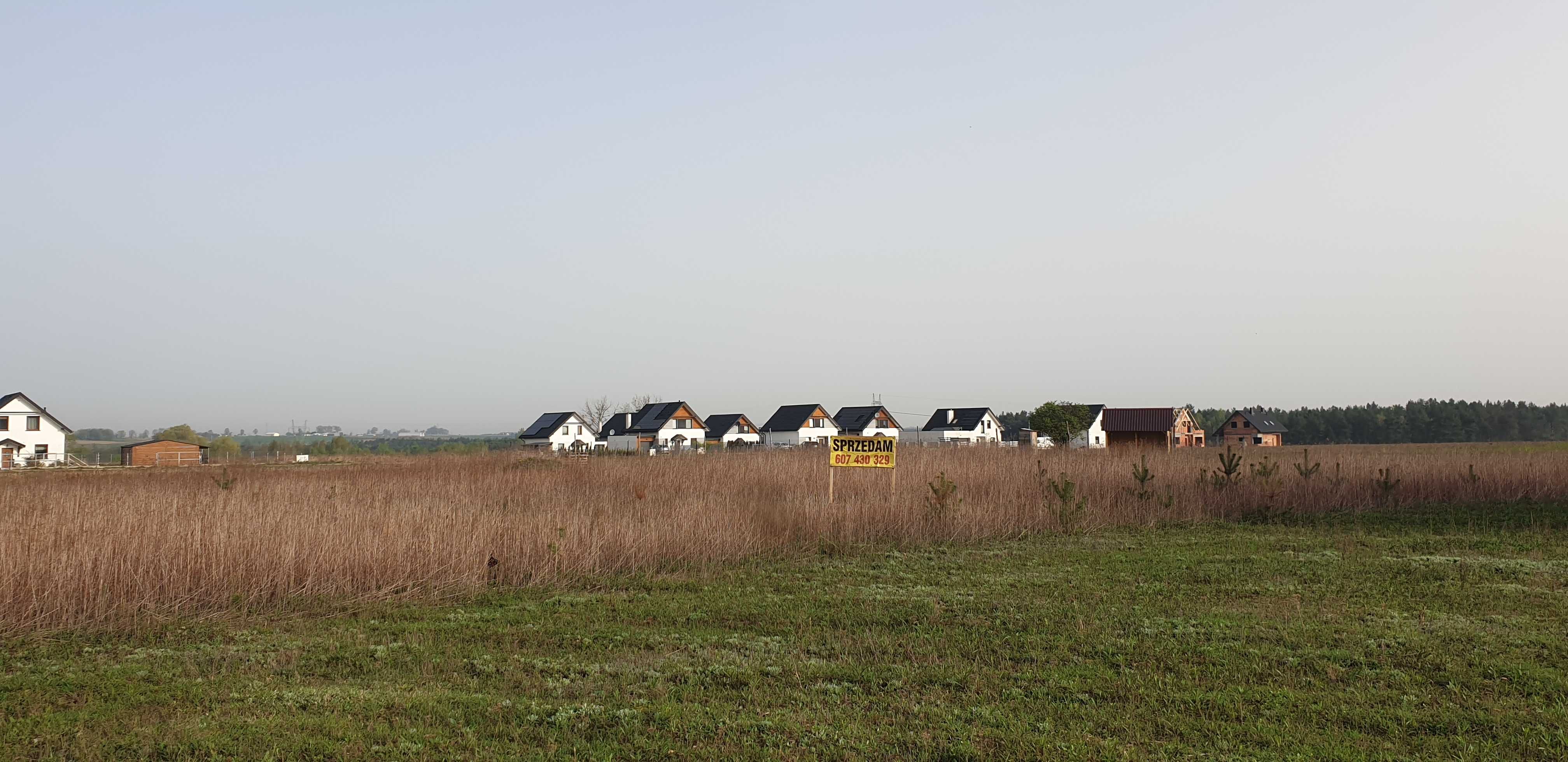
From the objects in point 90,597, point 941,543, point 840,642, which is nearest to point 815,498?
point 941,543

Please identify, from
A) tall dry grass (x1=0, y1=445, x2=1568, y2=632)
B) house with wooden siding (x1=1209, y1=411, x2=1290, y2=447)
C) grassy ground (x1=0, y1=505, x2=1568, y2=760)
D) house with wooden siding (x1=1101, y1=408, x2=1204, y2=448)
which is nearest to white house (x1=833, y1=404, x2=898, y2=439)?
house with wooden siding (x1=1101, y1=408, x2=1204, y2=448)

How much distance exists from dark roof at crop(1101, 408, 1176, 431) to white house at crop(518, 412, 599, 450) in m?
37.9

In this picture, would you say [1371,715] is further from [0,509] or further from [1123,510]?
[0,509]

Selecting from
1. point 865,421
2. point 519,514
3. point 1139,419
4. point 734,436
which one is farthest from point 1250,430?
point 519,514

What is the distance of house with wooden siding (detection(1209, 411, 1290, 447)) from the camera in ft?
283

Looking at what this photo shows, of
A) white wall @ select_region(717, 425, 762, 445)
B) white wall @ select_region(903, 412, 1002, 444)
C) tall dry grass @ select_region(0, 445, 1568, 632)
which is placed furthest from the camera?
white wall @ select_region(717, 425, 762, 445)

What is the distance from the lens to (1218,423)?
413ft

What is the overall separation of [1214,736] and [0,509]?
12.3 meters

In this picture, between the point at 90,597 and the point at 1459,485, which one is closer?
the point at 90,597

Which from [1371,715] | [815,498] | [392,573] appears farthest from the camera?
[815,498]

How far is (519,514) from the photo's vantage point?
1225cm

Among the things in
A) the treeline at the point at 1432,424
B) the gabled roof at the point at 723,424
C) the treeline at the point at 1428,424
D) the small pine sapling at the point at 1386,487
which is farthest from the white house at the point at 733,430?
the small pine sapling at the point at 1386,487

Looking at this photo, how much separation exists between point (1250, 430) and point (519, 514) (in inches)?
3376

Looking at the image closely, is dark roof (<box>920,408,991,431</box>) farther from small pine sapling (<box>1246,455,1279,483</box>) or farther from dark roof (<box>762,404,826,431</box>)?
small pine sapling (<box>1246,455,1279,483</box>)
